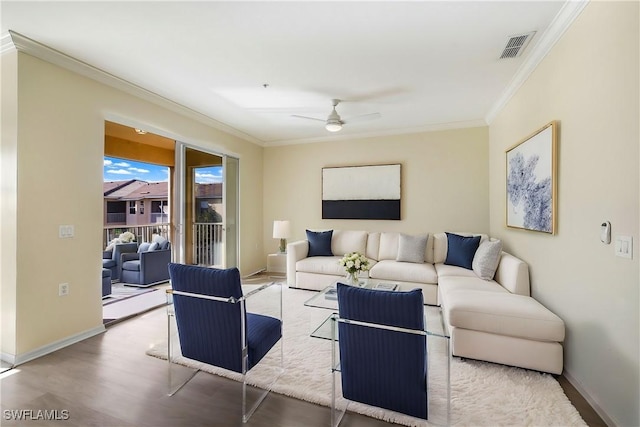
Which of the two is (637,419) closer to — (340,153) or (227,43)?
(227,43)

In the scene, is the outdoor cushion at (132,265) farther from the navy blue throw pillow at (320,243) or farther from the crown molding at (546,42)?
the crown molding at (546,42)

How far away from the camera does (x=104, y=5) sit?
2.02 m

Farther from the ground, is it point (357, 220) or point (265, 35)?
point (265, 35)

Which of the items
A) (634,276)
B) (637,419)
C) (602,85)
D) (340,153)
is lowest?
(637,419)

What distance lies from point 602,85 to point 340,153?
400 centimetres

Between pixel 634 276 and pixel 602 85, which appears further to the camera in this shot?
pixel 602 85

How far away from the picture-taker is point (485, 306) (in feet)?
7.71

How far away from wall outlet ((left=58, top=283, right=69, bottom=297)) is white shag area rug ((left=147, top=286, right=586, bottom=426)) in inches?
39.1

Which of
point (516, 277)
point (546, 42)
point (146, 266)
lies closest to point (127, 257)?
point (146, 266)

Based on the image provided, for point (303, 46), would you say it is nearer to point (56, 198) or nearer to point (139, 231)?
point (56, 198)

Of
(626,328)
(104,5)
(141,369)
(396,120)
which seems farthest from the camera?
(396,120)

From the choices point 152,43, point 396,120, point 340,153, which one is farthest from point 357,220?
point 152,43

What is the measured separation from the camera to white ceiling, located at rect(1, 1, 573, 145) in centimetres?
207

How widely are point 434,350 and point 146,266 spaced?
14.7 feet
